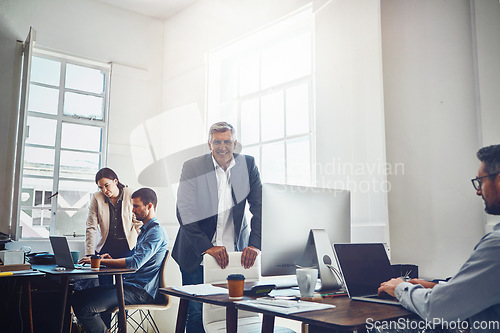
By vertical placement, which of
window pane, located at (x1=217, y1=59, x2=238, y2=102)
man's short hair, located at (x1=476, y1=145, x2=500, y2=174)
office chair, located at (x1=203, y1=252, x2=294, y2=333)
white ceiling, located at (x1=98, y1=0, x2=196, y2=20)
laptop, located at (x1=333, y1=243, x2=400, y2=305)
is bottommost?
office chair, located at (x1=203, y1=252, x2=294, y2=333)

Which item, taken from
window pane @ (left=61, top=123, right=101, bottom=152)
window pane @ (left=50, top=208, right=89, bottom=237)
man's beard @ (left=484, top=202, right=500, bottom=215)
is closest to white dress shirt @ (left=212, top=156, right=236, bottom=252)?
man's beard @ (left=484, top=202, right=500, bottom=215)

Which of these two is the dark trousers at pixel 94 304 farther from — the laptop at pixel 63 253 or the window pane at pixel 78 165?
the window pane at pixel 78 165

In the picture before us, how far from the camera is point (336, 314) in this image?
1.53 meters

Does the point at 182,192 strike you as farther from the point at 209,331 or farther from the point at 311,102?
the point at 311,102

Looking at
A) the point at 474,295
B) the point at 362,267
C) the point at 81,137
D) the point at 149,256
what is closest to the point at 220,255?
the point at 362,267

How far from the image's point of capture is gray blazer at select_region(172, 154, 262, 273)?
3.01 metres

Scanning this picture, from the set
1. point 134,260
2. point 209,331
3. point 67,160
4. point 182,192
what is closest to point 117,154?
point 67,160

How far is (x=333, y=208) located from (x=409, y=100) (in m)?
1.23

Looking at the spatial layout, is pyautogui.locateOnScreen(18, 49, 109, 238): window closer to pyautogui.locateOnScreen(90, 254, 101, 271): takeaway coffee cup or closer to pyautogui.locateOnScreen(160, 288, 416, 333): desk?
pyautogui.locateOnScreen(90, 254, 101, 271): takeaway coffee cup

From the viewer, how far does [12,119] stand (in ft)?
14.8

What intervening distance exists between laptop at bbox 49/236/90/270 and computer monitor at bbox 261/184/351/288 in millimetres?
1982

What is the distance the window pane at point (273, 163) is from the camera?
4297mm

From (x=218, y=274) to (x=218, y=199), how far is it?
0.75 meters

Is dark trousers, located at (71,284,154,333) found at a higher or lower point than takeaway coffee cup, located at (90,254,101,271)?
lower
